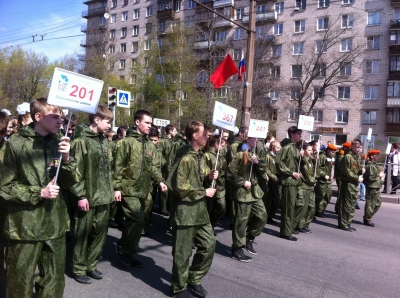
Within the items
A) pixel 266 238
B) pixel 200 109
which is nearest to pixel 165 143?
pixel 266 238

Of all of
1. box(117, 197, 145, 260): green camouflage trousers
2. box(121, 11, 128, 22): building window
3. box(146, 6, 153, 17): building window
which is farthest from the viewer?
box(121, 11, 128, 22): building window

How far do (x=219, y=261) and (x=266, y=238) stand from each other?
180cm

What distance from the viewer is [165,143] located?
30.8 ft

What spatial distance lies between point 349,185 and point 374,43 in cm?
3527

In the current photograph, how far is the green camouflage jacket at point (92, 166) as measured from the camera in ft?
14.8

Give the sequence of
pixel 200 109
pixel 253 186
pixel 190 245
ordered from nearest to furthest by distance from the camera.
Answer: pixel 190 245
pixel 253 186
pixel 200 109

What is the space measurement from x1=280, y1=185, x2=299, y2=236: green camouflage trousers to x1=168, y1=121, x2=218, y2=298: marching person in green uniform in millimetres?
3156

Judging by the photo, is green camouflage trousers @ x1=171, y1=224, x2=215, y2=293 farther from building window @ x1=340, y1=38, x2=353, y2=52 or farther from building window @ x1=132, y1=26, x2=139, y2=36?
building window @ x1=132, y1=26, x2=139, y2=36

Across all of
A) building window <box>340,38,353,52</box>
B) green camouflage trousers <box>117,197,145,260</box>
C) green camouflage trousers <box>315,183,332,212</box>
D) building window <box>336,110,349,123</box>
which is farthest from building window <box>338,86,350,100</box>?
green camouflage trousers <box>117,197,145,260</box>

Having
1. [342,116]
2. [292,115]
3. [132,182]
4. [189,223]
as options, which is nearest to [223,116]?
[132,182]

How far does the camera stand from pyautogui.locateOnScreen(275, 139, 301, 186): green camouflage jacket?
713 cm

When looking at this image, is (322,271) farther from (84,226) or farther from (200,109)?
(200,109)

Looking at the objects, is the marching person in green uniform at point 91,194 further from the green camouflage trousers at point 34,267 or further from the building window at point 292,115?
the building window at point 292,115

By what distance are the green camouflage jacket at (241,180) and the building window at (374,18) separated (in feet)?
126
